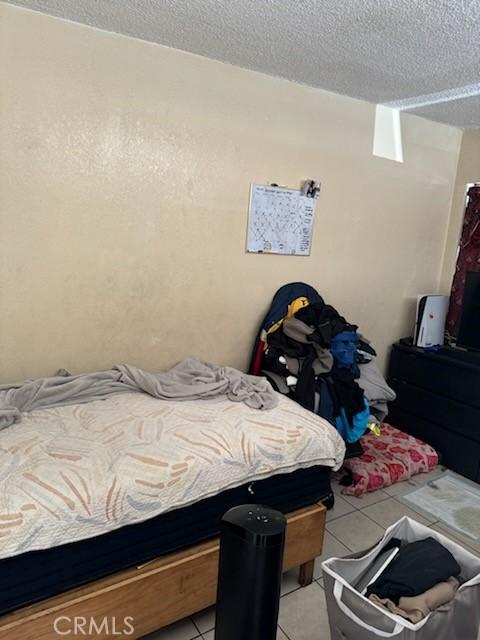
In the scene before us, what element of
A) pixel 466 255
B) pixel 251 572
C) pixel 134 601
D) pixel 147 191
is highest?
pixel 147 191

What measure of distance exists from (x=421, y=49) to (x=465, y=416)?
2111mm

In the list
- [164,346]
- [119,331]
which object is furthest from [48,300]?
[164,346]

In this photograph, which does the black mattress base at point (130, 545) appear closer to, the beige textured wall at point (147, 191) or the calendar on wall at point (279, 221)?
A: the beige textured wall at point (147, 191)

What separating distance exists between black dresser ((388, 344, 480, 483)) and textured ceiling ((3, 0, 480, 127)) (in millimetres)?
1655

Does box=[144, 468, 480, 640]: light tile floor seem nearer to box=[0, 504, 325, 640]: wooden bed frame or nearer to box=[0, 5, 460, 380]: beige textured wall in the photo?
box=[0, 504, 325, 640]: wooden bed frame

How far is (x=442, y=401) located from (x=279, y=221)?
5.34ft

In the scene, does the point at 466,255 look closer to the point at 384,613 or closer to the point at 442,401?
the point at 442,401

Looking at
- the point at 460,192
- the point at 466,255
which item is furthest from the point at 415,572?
the point at 460,192

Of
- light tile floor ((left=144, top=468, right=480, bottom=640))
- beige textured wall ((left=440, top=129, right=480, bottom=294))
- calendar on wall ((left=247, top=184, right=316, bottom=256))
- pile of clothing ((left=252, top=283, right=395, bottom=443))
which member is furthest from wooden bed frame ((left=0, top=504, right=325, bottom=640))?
beige textured wall ((left=440, top=129, right=480, bottom=294))

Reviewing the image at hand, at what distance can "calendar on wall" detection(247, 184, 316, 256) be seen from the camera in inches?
98.7

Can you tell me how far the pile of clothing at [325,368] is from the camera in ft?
7.61

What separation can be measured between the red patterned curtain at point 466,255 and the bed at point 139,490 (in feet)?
6.35

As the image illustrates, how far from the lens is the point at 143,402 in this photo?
1.95 m

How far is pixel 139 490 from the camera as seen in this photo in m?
1.39
